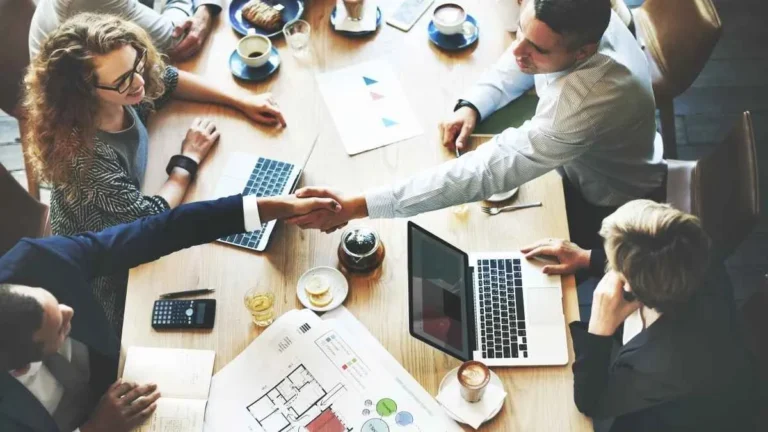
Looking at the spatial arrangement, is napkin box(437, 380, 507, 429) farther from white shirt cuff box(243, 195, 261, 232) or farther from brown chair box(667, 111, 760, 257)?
brown chair box(667, 111, 760, 257)

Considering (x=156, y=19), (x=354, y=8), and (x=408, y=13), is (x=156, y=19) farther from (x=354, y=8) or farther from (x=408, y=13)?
(x=408, y=13)

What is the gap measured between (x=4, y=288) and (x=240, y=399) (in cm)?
57

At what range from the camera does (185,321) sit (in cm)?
167

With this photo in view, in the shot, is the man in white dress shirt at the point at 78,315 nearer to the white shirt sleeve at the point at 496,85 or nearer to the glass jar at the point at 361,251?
the glass jar at the point at 361,251

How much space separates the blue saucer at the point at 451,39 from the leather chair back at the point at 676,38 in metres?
0.60

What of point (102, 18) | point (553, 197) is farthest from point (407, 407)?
point (102, 18)

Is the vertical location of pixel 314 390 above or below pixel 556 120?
below

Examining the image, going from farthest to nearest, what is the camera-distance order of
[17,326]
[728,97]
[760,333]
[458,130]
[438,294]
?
[728,97] → [458,130] → [760,333] → [438,294] → [17,326]

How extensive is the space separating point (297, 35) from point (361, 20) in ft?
0.69

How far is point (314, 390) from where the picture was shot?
156 cm

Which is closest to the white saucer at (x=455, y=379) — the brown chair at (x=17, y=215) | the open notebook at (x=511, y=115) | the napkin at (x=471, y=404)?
the napkin at (x=471, y=404)

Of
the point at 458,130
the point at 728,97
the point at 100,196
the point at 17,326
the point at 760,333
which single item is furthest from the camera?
the point at 728,97

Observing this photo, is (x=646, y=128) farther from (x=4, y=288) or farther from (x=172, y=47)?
(x=4, y=288)

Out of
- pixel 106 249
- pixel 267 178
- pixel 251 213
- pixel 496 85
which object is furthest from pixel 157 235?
pixel 496 85
